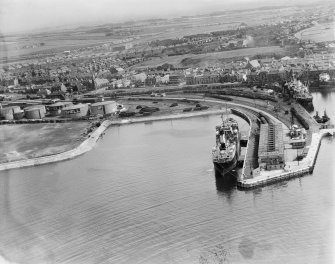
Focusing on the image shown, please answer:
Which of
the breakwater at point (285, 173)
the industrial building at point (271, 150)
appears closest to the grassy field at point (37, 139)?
the industrial building at point (271, 150)

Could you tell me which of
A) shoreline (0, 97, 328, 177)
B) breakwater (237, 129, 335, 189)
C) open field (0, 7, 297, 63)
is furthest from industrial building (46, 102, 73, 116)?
open field (0, 7, 297, 63)

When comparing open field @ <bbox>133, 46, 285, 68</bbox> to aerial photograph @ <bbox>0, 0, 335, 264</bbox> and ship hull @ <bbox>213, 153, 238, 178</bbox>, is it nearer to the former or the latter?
aerial photograph @ <bbox>0, 0, 335, 264</bbox>

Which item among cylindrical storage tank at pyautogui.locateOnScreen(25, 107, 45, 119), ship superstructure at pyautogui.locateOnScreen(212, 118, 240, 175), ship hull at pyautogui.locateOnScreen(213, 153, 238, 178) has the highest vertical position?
ship superstructure at pyautogui.locateOnScreen(212, 118, 240, 175)

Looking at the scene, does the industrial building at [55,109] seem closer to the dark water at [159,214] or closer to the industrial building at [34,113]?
the industrial building at [34,113]

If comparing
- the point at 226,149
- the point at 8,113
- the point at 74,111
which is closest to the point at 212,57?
the point at 74,111

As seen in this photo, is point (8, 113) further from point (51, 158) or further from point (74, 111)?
point (51, 158)

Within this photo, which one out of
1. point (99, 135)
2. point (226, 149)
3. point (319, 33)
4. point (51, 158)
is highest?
point (319, 33)
